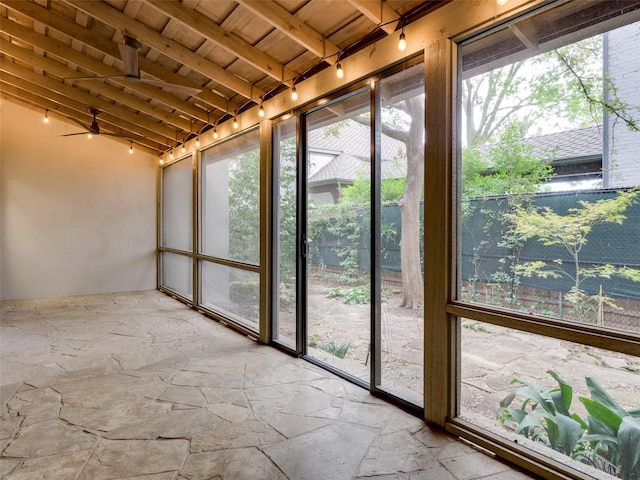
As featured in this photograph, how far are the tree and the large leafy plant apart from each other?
45 centimetres

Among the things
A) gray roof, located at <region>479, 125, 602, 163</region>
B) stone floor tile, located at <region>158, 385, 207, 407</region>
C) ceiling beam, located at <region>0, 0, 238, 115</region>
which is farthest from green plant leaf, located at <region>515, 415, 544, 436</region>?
ceiling beam, located at <region>0, 0, 238, 115</region>

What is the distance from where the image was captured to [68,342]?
14.1 ft

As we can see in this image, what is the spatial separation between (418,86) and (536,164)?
1015 mm

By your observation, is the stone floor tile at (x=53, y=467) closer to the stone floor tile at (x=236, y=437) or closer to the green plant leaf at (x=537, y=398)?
the stone floor tile at (x=236, y=437)

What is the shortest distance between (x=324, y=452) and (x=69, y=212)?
22.6 ft

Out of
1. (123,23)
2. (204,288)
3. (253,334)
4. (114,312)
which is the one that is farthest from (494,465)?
(114,312)

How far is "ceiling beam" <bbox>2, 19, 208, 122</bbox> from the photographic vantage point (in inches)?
155

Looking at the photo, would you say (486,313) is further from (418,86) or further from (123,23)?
(123,23)

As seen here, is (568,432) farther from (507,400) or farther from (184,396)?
(184,396)

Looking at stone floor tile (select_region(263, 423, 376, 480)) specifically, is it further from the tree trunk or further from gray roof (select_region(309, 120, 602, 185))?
gray roof (select_region(309, 120, 602, 185))

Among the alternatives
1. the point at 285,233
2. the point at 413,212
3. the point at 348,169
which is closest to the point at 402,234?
the point at 413,212

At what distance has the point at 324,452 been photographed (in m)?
2.19

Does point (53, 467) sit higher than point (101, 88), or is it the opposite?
point (101, 88)

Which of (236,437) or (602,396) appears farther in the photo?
(236,437)
